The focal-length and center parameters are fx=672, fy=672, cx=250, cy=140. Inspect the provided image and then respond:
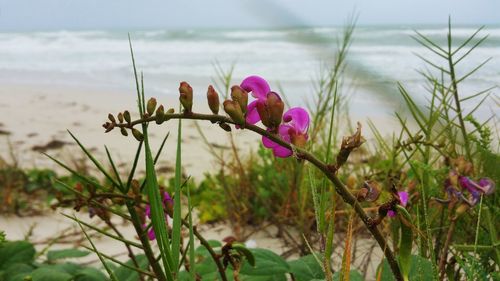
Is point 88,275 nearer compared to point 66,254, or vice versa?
point 88,275

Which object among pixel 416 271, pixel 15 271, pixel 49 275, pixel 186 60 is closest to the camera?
pixel 416 271

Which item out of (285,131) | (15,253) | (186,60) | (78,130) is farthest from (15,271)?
(186,60)

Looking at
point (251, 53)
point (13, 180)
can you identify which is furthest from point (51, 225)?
point (251, 53)

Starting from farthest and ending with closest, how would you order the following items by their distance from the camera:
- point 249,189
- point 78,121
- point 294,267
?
point 78,121
point 249,189
point 294,267

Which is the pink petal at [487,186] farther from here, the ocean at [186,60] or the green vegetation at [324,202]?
the ocean at [186,60]

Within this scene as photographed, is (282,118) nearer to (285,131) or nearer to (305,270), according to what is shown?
(285,131)

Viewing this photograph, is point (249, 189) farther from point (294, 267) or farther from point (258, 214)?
point (294, 267)
